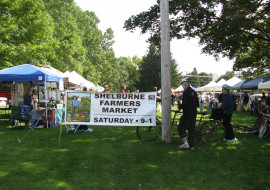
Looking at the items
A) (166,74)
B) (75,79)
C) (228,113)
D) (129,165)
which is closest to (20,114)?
(166,74)

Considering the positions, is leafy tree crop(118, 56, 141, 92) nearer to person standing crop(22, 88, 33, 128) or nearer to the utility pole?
person standing crop(22, 88, 33, 128)

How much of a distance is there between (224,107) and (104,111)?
160 inches

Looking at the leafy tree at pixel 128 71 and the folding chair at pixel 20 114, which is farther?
the leafy tree at pixel 128 71

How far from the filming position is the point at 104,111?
7156 mm

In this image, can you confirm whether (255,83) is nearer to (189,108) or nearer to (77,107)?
(189,108)

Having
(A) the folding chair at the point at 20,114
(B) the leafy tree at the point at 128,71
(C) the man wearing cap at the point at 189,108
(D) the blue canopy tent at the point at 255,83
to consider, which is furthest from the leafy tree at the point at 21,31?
(B) the leafy tree at the point at 128,71

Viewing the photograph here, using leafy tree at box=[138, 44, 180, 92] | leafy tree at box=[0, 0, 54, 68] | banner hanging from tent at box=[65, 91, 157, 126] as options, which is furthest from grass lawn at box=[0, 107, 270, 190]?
leafy tree at box=[138, 44, 180, 92]

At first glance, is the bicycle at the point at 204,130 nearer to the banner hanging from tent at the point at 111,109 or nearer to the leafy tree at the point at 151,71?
the banner hanging from tent at the point at 111,109

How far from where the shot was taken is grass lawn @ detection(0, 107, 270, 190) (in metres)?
4.12

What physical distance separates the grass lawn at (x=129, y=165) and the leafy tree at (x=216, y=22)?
5414 millimetres

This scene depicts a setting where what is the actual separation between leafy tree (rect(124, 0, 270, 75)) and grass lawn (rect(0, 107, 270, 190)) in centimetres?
541

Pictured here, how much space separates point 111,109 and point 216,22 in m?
7.71

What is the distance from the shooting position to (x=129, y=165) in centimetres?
516

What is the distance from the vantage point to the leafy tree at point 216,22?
1001cm
